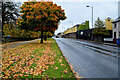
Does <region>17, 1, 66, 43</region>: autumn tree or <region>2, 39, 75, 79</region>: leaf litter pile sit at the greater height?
<region>17, 1, 66, 43</region>: autumn tree

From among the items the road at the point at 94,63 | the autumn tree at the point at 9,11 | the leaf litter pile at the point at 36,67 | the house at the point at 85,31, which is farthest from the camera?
the house at the point at 85,31

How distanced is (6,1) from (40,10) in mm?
18263

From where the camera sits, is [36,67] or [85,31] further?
[85,31]

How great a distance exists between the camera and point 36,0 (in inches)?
926

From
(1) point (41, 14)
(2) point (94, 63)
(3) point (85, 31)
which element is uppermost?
(1) point (41, 14)

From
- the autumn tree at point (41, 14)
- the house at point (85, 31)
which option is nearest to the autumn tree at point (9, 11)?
the autumn tree at point (41, 14)

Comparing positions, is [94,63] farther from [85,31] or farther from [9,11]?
[85,31]

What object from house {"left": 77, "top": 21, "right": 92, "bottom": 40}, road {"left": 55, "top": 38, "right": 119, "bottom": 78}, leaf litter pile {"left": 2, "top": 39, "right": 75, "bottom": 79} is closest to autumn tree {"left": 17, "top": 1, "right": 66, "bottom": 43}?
road {"left": 55, "top": 38, "right": 119, "bottom": 78}

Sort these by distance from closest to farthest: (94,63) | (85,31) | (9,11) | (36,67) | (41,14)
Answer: (36,67)
(94,63)
(41,14)
(9,11)
(85,31)

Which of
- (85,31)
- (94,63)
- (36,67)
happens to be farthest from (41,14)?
(85,31)

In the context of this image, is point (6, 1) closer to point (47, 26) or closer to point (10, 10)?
point (10, 10)

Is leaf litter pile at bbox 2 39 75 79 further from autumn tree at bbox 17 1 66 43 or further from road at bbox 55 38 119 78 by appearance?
autumn tree at bbox 17 1 66 43

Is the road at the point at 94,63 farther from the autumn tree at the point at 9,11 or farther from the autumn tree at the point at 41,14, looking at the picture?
the autumn tree at the point at 9,11

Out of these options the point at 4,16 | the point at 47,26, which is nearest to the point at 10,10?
the point at 4,16
